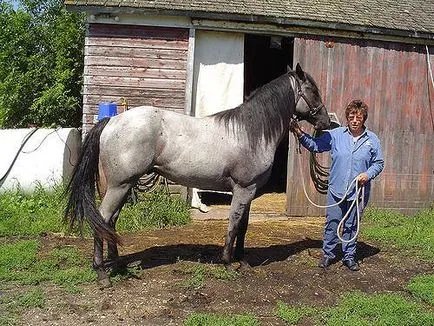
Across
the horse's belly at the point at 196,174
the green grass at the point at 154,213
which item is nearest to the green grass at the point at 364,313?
the horse's belly at the point at 196,174

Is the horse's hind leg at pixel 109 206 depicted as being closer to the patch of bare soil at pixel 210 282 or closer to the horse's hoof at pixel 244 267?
the patch of bare soil at pixel 210 282

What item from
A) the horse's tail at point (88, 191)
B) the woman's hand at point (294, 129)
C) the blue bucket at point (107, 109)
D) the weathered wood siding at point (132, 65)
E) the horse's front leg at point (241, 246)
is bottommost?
the horse's front leg at point (241, 246)

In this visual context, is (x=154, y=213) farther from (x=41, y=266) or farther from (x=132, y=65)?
(x=132, y=65)

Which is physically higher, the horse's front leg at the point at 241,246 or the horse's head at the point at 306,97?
the horse's head at the point at 306,97

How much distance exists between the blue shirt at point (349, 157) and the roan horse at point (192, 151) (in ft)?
0.86

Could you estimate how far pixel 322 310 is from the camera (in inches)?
171

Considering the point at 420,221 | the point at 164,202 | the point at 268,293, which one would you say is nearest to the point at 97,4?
the point at 164,202

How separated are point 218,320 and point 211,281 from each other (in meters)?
0.94

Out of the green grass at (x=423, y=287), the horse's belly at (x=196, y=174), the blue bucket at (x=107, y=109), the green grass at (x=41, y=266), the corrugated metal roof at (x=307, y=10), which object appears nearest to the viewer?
the green grass at (x=423, y=287)

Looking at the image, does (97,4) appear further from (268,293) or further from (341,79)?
(268,293)

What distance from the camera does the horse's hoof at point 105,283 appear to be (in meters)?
4.71

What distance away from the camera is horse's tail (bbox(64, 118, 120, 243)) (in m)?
4.61

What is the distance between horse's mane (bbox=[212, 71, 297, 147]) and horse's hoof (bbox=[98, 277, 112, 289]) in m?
1.88

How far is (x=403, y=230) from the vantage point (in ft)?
24.1
